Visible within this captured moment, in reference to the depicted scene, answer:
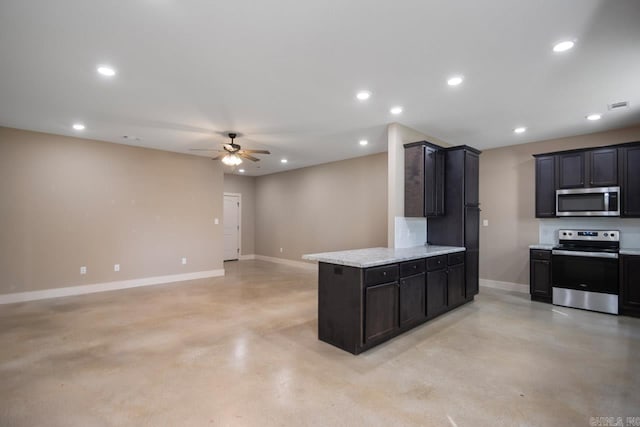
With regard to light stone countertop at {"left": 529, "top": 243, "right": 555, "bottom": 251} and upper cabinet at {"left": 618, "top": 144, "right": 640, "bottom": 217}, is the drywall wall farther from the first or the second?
upper cabinet at {"left": 618, "top": 144, "right": 640, "bottom": 217}

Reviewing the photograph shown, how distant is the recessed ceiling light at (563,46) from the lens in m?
2.47

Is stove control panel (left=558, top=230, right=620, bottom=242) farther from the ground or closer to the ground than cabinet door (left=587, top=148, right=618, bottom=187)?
closer to the ground

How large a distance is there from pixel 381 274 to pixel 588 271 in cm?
351

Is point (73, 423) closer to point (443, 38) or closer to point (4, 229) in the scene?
point (443, 38)

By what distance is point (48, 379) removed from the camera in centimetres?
256

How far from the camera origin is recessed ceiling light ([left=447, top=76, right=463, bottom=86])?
10.2 ft

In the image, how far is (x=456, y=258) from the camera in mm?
4473

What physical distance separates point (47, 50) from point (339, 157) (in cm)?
529

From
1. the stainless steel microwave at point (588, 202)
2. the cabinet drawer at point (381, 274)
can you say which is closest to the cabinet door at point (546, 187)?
the stainless steel microwave at point (588, 202)

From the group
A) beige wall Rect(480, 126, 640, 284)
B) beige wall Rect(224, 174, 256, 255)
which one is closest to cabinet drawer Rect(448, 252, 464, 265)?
beige wall Rect(480, 126, 640, 284)

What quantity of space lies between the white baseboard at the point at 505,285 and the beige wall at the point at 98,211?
5643 millimetres

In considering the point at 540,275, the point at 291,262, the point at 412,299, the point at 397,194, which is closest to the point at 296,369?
the point at 412,299

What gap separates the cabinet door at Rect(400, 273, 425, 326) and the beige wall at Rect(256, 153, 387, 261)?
9.27 feet

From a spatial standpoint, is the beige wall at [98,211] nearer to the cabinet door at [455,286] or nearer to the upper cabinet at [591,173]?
the cabinet door at [455,286]
